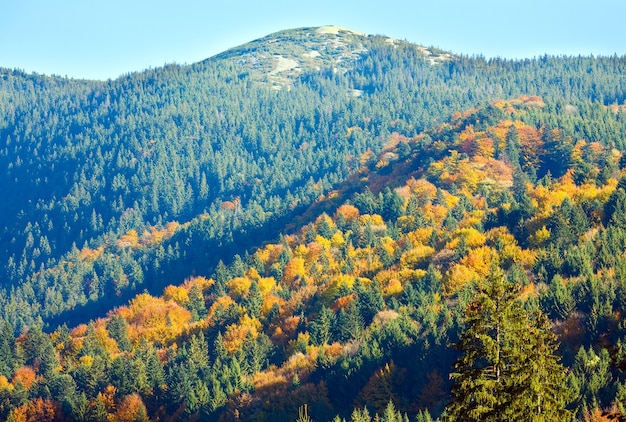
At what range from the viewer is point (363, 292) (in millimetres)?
135500

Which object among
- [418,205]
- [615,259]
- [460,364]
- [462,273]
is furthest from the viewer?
[418,205]

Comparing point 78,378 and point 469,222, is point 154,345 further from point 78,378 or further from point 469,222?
point 469,222

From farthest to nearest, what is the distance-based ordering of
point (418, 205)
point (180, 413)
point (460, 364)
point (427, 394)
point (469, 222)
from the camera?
point (418, 205)
point (469, 222)
point (180, 413)
point (427, 394)
point (460, 364)

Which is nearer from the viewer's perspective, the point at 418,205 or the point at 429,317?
the point at 429,317

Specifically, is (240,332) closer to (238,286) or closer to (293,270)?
(293,270)

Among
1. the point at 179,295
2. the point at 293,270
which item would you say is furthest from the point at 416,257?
the point at 179,295

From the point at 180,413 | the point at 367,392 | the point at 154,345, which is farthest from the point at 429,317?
the point at 154,345

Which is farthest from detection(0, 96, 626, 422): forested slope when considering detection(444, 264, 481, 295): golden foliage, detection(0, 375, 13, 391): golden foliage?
detection(0, 375, 13, 391): golden foliage

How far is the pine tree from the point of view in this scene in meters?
30.7

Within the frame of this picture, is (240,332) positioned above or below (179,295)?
above

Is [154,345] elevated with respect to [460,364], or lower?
lower

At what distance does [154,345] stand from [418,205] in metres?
62.1

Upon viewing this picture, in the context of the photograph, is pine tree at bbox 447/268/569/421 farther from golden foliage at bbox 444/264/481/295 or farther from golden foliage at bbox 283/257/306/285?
golden foliage at bbox 283/257/306/285

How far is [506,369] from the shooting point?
31484mm
